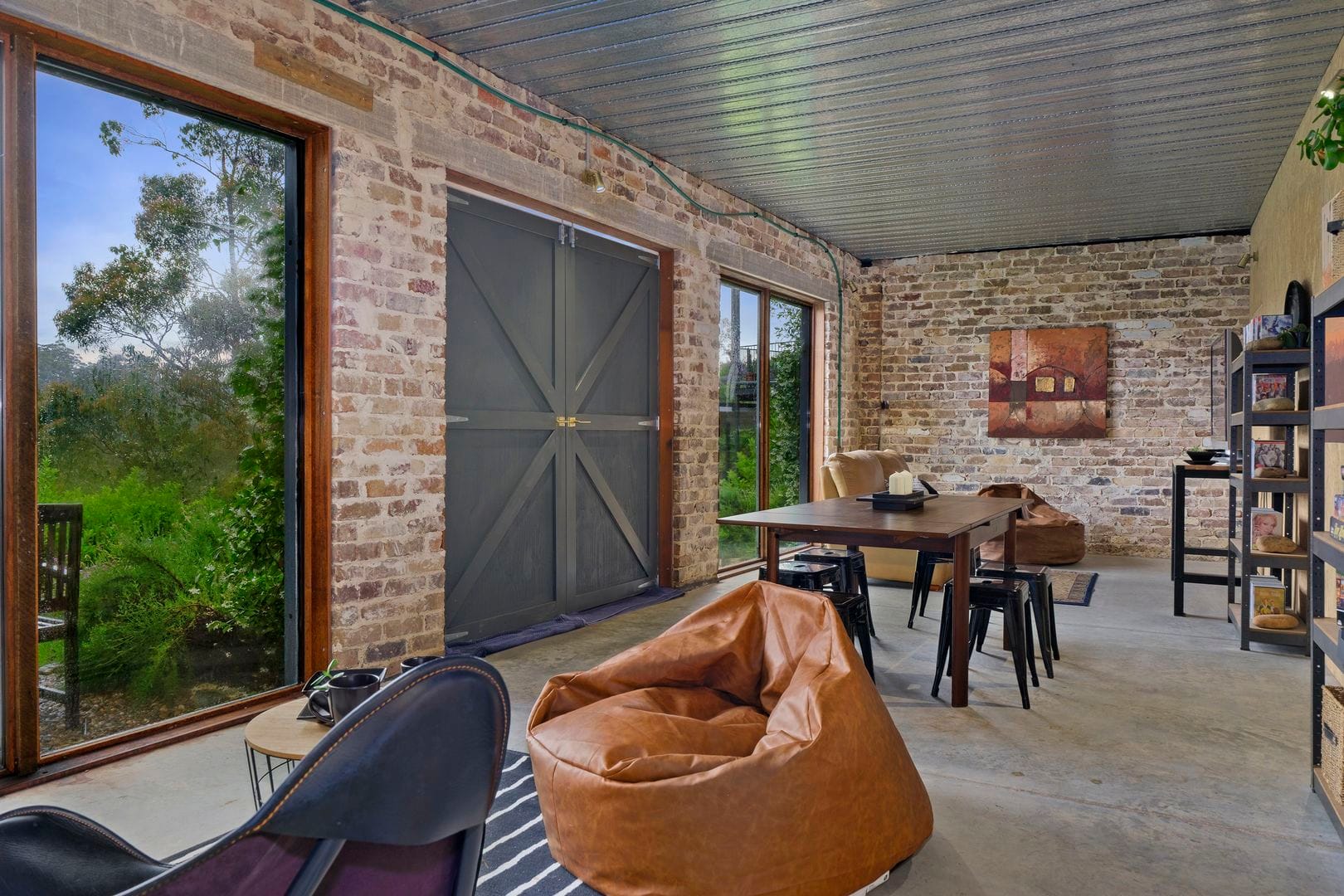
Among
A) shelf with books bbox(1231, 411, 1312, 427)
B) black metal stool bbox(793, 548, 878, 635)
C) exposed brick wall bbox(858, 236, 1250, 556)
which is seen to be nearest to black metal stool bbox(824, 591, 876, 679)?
black metal stool bbox(793, 548, 878, 635)

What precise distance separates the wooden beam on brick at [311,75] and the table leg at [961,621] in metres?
3.31

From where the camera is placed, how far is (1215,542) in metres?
8.52

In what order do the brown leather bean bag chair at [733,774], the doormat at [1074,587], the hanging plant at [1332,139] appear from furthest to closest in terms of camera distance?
the doormat at [1074,587] < the hanging plant at [1332,139] < the brown leather bean bag chair at [733,774]

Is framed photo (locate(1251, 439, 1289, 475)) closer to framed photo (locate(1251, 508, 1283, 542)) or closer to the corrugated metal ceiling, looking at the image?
framed photo (locate(1251, 508, 1283, 542))

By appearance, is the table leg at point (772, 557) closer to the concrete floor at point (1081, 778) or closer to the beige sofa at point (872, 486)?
the concrete floor at point (1081, 778)

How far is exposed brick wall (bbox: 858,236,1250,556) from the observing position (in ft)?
28.0

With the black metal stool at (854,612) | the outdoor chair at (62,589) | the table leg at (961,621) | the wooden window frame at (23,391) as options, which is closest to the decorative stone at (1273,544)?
the table leg at (961,621)

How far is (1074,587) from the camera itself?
22.4 ft

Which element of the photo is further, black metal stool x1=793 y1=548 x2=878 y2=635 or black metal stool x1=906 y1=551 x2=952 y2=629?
black metal stool x1=906 y1=551 x2=952 y2=629

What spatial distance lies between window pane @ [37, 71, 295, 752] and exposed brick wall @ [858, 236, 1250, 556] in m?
7.20

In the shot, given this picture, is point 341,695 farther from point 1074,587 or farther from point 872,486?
point 1074,587

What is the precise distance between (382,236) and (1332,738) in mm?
4082

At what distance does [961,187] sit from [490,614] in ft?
16.0

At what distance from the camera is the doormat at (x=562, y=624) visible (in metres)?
4.75
